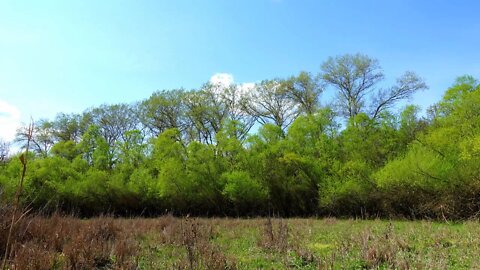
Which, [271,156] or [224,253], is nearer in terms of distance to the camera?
[224,253]

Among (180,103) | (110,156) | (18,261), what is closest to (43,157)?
(110,156)

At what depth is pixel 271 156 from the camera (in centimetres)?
3681

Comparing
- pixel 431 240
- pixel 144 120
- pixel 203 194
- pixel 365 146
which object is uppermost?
pixel 144 120

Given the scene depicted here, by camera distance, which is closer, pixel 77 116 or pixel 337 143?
pixel 337 143

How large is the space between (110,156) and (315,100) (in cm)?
2446

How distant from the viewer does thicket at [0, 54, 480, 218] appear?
81.6 ft

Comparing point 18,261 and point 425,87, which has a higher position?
point 425,87

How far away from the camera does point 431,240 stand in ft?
37.3

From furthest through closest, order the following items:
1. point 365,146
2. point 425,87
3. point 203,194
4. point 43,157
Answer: point 43,157
point 203,194
point 425,87
point 365,146

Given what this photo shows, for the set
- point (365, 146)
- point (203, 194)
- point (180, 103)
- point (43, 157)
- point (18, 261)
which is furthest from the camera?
point (43, 157)

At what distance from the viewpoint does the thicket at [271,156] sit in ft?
81.6

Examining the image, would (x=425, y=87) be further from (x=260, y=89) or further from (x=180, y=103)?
(x=180, y=103)

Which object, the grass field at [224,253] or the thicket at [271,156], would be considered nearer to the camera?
the grass field at [224,253]

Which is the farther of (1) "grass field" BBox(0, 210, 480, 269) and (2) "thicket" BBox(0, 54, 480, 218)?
(2) "thicket" BBox(0, 54, 480, 218)
